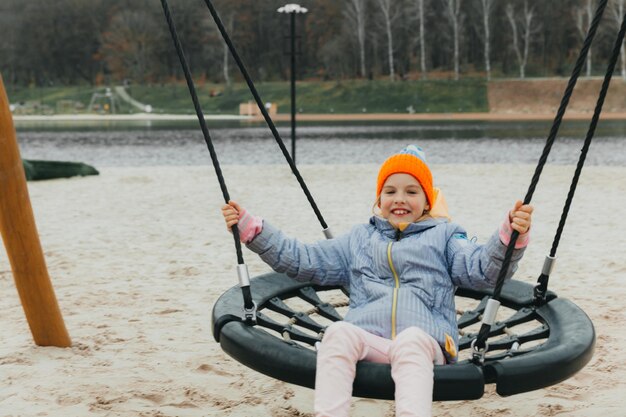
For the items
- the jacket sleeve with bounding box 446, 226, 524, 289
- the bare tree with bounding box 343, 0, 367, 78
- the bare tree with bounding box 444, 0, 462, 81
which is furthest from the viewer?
the bare tree with bounding box 343, 0, 367, 78

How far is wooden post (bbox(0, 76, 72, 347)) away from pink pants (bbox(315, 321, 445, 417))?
5.79ft

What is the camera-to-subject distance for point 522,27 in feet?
186

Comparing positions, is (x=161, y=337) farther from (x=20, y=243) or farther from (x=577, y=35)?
(x=577, y=35)

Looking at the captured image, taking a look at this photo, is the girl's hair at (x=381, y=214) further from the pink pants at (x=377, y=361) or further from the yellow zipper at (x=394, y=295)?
the pink pants at (x=377, y=361)

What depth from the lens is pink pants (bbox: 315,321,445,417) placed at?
1.95 metres

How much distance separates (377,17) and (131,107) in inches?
808

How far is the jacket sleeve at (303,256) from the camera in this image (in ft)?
8.50

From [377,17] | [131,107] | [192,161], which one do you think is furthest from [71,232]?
[377,17]

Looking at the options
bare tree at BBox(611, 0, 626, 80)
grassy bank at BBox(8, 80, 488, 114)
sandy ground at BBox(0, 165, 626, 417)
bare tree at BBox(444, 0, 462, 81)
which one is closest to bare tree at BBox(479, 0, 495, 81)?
bare tree at BBox(444, 0, 462, 81)

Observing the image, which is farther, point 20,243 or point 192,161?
point 192,161

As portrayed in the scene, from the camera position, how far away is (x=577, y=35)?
186 feet

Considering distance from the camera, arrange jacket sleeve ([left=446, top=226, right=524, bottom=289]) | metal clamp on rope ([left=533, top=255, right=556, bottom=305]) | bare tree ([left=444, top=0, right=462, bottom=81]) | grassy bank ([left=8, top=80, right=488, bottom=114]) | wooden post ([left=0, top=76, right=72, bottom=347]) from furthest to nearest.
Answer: bare tree ([left=444, top=0, right=462, bottom=81]) < grassy bank ([left=8, top=80, right=488, bottom=114]) < wooden post ([left=0, top=76, right=72, bottom=347]) < metal clamp on rope ([left=533, top=255, right=556, bottom=305]) < jacket sleeve ([left=446, top=226, right=524, bottom=289])

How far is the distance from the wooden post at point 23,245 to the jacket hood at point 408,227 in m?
1.61

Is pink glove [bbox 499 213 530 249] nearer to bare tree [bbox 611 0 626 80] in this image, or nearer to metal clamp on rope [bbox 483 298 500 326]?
metal clamp on rope [bbox 483 298 500 326]
